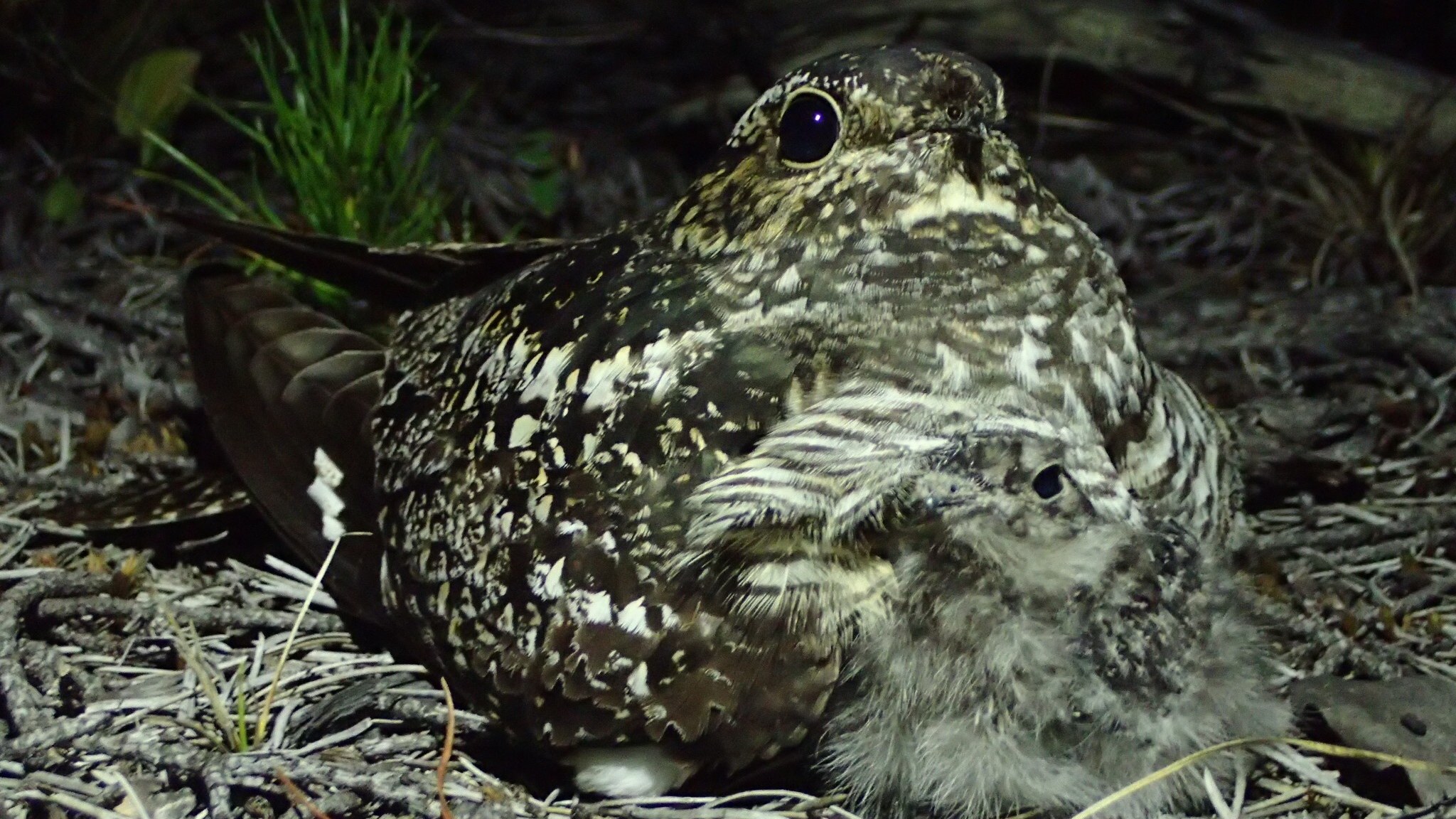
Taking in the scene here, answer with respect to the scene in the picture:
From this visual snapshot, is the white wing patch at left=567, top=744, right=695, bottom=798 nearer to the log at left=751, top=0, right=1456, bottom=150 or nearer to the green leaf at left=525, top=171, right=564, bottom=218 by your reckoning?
the green leaf at left=525, top=171, right=564, bottom=218

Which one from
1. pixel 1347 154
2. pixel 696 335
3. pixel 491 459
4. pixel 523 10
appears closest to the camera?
pixel 696 335

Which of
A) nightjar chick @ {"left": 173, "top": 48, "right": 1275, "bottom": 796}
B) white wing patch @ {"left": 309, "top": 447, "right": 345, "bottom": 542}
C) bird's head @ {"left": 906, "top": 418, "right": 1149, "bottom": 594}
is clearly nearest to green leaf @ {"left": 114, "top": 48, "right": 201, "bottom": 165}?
→ white wing patch @ {"left": 309, "top": 447, "right": 345, "bottom": 542}

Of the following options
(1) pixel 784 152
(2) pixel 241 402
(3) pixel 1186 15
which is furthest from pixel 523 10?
(1) pixel 784 152

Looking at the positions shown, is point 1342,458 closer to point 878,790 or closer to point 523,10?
point 878,790

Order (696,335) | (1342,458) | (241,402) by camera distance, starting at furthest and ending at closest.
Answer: (1342,458) → (241,402) → (696,335)

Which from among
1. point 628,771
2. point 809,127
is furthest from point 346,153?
point 628,771

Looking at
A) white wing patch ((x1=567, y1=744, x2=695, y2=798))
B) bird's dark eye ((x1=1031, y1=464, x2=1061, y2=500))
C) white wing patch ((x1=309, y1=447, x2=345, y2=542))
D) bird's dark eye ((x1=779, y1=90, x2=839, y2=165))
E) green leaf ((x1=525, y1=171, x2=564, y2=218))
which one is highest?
bird's dark eye ((x1=779, y1=90, x2=839, y2=165))

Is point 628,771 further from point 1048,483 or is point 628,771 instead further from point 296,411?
point 296,411

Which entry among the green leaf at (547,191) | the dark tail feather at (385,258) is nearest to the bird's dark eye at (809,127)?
the dark tail feather at (385,258)
